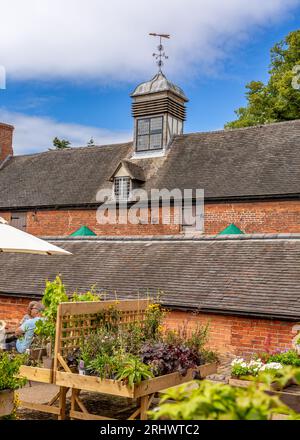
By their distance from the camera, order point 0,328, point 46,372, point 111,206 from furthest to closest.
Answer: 1. point 111,206
2. point 0,328
3. point 46,372

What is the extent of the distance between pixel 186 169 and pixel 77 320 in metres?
20.2

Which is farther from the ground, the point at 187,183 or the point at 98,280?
the point at 187,183

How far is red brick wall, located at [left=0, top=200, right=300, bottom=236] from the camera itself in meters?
22.2

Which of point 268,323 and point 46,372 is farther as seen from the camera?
point 268,323

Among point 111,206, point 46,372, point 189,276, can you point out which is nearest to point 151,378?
point 46,372

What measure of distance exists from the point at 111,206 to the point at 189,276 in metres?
14.9

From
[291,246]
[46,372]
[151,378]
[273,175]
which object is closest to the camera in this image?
[151,378]

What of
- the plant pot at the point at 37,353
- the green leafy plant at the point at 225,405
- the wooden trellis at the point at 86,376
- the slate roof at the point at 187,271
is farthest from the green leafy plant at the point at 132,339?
the green leafy plant at the point at 225,405

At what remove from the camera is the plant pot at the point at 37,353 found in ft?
23.4

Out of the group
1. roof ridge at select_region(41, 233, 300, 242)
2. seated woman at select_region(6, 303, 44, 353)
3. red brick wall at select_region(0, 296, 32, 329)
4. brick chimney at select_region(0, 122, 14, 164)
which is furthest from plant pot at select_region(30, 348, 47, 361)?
brick chimney at select_region(0, 122, 14, 164)

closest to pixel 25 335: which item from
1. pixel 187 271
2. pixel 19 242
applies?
pixel 19 242

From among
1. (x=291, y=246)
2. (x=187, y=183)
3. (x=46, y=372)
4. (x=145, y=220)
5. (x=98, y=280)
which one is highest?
(x=187, y=183)

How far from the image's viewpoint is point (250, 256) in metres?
12.5

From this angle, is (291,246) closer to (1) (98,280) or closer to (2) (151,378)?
(1) (98,280)
